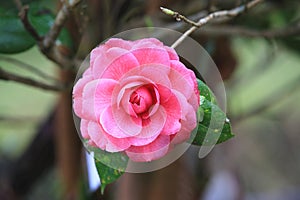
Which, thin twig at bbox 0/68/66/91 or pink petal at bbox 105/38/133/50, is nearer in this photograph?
pink petal at bbox 105/38/133/50

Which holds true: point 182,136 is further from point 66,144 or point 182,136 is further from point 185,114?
point 66,144

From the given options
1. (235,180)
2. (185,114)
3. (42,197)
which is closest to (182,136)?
(185,114)

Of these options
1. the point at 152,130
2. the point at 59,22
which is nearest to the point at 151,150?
the point at 152,130

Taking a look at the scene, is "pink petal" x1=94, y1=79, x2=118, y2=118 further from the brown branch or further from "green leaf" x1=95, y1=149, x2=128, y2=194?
the brown branch

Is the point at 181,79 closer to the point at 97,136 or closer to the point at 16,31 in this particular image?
the point at 97,136

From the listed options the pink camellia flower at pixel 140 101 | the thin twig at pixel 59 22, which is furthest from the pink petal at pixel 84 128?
the thin twig at pixel 59 22

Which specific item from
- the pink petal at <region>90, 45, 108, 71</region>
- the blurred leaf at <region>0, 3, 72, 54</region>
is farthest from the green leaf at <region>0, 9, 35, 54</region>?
the pink petal at <region>90, 45, 108, 71</region>
